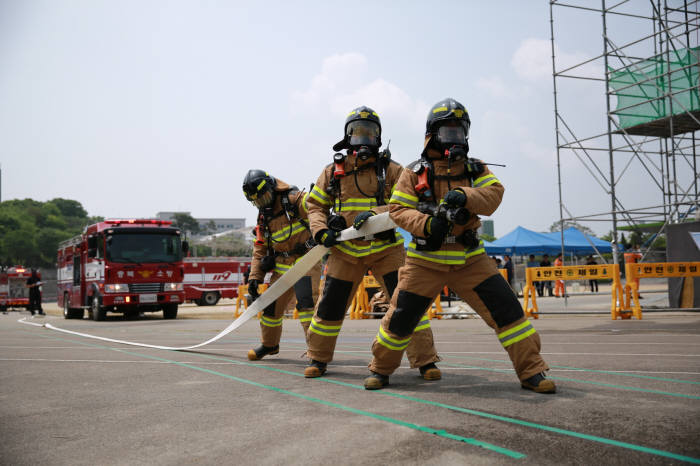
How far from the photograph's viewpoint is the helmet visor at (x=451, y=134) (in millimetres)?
4332

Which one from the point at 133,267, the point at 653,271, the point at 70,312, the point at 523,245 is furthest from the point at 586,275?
the point at 70,312

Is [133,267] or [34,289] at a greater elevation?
[133,267]

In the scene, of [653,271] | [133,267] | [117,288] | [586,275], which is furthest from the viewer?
[133,267]

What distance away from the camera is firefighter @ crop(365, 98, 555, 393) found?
160 inches

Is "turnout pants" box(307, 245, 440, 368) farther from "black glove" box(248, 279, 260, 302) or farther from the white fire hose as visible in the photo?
"black glove" box(248, 279, 260, 302)

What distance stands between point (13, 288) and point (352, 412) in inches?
1381

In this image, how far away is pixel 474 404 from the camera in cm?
375

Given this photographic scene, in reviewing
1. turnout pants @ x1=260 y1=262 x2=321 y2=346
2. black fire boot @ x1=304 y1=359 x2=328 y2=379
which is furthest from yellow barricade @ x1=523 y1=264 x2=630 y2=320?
black fire boot @ x1=304 y1=359 x2=328 y2=379

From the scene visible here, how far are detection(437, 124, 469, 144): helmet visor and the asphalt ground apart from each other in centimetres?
184

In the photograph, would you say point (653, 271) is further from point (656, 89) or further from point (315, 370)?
point (315, 370)

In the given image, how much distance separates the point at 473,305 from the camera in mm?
4348


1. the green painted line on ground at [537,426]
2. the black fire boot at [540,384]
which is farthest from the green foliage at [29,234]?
the black fire boot at [540,384]

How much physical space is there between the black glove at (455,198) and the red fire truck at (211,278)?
2454 centimetres

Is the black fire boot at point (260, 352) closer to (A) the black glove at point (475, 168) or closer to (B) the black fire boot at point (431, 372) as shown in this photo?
(B) the black fire boot at point (431, 372)
